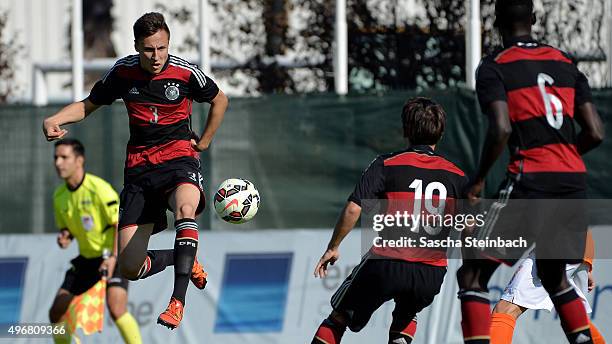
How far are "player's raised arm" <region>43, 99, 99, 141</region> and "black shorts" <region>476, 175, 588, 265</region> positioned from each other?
119 inches

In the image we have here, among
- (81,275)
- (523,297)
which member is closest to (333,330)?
(523,297)

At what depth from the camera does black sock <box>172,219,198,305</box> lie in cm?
805

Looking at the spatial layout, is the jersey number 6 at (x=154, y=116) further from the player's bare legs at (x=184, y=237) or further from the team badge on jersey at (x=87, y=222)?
→ the team badge on jersey at (x=87, y=222)

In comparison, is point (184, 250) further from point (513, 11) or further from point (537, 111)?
point (513, 11)

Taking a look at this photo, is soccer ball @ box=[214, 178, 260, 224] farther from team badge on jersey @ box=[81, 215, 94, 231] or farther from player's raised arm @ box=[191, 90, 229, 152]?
team badge on jersey @ box=[81, 215, 94, 231]

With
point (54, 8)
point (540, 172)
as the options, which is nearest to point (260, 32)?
point (54, 8)

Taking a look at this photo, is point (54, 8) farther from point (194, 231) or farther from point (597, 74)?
point (194, 231)

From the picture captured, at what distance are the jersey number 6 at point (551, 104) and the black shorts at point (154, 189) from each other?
2.75m

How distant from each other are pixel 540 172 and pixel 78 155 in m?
5.79

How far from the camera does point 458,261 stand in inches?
437

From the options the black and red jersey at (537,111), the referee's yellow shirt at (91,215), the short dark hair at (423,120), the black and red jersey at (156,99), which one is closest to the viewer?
the black and red jersey at (537,111)

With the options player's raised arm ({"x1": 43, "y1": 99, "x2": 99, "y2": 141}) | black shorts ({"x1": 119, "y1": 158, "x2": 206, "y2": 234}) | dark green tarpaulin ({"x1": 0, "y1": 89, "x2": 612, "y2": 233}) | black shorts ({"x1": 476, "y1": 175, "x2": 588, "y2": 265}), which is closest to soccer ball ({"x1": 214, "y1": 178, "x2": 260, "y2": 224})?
black shorts ({"x1": 119, "y1": 158, "x2": 206, "y2": 234})

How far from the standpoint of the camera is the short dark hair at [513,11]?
6664 millimetres

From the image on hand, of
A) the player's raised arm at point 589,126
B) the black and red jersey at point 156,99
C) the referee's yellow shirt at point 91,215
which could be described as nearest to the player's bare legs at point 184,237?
the black and red jersey at point 156,99
